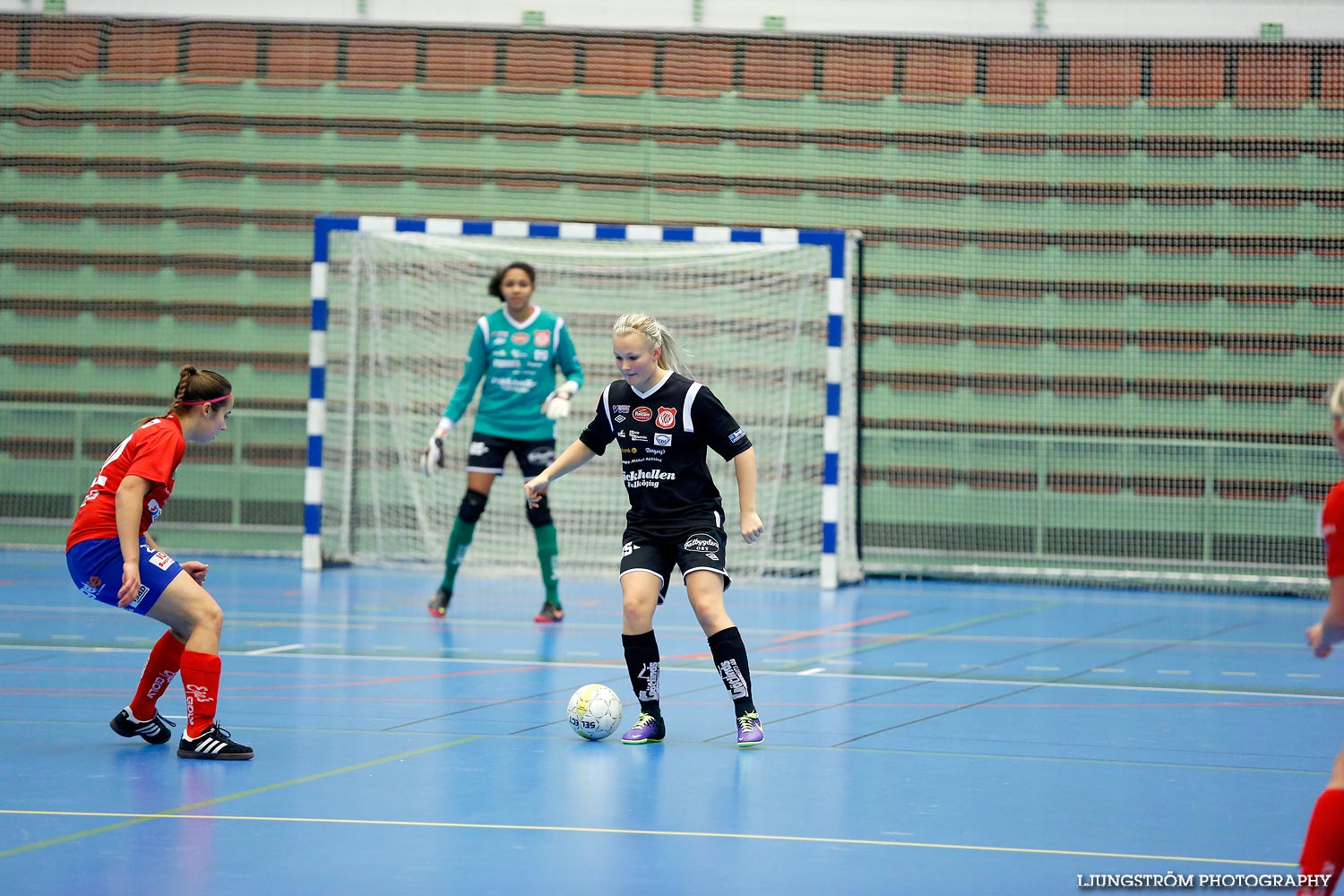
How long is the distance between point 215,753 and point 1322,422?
11.0 meters

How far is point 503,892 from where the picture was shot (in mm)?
3605

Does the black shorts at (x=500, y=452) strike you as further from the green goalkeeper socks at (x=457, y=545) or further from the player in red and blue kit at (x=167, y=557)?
the player in red and blue kit at (x=167, y=557)

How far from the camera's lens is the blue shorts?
5211 millimetres

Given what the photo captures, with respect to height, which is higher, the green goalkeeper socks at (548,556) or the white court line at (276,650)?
the green goalkeeper socks at (548,556)

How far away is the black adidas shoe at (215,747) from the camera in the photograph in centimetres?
520

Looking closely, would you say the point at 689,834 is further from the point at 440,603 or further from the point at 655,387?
the point at 440,603

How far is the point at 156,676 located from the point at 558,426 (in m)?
8.33

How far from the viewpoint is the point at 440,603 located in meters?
9.58

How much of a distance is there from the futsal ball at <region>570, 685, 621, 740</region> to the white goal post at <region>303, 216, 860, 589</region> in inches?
277

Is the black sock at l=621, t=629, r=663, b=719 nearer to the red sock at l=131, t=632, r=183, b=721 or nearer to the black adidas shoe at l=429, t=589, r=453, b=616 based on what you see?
the red sock at l=131, t=632, r=183, b=721

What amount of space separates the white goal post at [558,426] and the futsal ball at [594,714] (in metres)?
7.03

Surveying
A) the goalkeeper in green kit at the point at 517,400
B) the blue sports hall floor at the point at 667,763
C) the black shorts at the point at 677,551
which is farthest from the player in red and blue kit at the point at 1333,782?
the goalkeeper in green kit at the point at 517,400

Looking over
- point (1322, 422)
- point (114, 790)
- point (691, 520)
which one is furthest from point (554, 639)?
point (1322, 422)

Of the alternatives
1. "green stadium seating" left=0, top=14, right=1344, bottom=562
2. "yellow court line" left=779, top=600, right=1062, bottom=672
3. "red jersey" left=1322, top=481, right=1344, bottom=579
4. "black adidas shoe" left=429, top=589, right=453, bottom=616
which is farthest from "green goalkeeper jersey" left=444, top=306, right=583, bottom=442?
"red jersey" left=1322, top=481, right=1344, bottom=579
